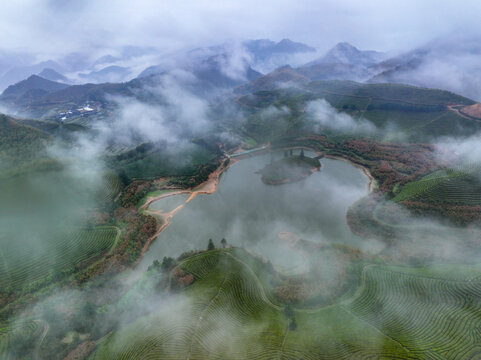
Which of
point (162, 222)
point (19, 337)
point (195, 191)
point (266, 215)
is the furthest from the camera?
point (195, 191)

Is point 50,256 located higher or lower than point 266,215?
higher

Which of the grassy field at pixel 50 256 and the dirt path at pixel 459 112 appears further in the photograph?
the dirt path at pixel 459 112

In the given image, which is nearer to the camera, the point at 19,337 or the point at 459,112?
the point at 19,337

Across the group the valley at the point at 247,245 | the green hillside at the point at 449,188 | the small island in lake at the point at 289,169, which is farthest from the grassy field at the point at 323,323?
the small island in lake at the point at 289,169

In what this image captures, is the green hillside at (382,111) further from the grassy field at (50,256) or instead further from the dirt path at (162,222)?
the grassy field at (50,256)

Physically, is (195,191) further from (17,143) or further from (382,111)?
(382,111)

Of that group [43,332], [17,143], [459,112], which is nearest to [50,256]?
[43,332]

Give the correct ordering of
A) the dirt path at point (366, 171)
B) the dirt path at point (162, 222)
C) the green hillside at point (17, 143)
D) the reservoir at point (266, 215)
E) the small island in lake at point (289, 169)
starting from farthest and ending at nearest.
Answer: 1. the small island in lake at point (289, 169)
2. the green hillside at point (17, 143)
3. the dirt path at point (366, 171)
4. the dirt path at point (162, 222)
5. the reservoir at point (266, 215)

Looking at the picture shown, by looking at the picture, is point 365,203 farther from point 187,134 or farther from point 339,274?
point 187,134
